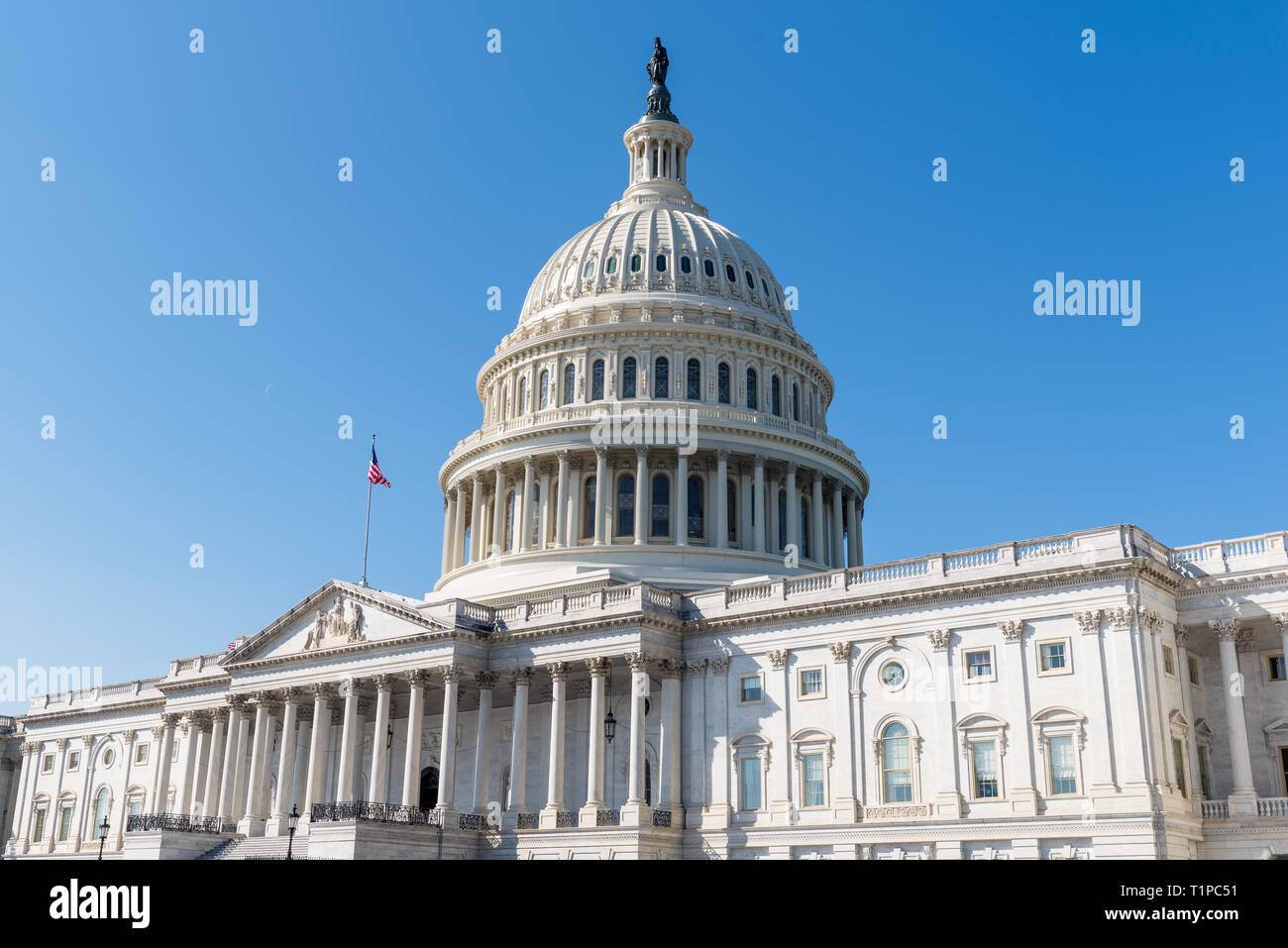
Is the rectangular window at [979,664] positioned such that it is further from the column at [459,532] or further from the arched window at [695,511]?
the column at [459,532]

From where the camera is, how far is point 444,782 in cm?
5662

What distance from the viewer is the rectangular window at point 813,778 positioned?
5162cm

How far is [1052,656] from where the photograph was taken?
47.2 meters

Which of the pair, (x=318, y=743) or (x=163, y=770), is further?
(x=163, y=770)

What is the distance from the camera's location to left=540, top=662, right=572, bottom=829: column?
2148 inches

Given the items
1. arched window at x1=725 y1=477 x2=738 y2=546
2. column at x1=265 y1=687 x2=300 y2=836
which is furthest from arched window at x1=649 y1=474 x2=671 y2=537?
column at x1=265 y1=687 x2=300 y2=836

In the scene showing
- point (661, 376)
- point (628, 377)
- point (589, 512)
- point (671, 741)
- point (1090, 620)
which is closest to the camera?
point (1090, 620)

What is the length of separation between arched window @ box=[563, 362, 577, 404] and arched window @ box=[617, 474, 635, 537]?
7.28 meters

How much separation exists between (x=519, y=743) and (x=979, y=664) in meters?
20.6

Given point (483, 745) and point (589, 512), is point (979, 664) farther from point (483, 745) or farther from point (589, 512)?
point (589, 512)

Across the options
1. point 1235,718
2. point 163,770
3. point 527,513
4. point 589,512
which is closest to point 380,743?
point 527,513

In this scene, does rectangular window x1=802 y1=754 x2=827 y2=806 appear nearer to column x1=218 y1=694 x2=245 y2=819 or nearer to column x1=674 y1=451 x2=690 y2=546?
column x1=674 y1=451 x2=690 y2=546

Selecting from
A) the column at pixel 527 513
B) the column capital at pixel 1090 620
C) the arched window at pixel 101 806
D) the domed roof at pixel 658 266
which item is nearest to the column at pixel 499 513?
the column at pixel 527 513
